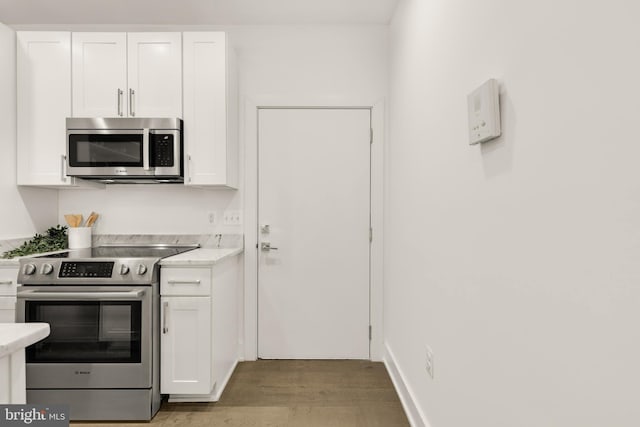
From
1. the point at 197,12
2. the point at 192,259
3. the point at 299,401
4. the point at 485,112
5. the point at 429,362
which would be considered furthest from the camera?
the point at 197,12

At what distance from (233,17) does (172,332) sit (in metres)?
2.29

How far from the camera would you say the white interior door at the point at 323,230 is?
3312 millimetres

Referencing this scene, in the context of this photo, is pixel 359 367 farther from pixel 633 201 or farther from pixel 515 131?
pixel 633 201

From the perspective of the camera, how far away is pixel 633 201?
0.72 meters

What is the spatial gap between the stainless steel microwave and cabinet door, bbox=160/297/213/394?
2.95ft

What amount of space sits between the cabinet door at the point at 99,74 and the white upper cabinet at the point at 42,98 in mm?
68

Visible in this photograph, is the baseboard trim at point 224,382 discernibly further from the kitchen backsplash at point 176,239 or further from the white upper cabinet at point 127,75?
the white upper cabinet at point 127,75

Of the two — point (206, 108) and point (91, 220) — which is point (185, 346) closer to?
point (91, 220)

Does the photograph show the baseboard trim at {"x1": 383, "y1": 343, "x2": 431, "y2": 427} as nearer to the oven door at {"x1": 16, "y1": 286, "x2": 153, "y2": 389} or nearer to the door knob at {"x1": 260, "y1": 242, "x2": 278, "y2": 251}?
the door knob at {"x1": 260, "y1": 242, "x2": 278, "y2": 251}

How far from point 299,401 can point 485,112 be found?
209cm

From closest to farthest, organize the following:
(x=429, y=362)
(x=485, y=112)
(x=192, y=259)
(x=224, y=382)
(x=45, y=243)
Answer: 1. (x=485, y=112)
2. (x=429, y=362)
3. (x=192, y=259)
4. (x=224, y=382)
5. (x=45, y=243)

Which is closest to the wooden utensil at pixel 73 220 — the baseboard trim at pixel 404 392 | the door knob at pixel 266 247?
the door knob at pixel 266 247

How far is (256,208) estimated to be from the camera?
10.9ft

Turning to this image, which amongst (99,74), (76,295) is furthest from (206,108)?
(76,295)
